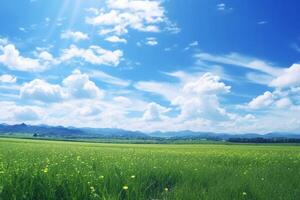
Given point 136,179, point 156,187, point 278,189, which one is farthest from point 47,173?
point 278,189

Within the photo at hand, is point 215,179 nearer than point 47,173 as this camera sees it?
No

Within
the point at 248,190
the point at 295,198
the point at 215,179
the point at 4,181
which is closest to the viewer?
the point at 4,181

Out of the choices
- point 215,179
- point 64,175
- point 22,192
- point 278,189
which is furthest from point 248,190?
point 22,192

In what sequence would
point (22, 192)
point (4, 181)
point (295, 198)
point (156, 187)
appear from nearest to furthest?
point (22, 192) → point (4, 181) → point (295, 198) → point (156, 187)

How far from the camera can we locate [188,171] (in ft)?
40.5

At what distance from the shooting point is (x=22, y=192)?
7.59 meters

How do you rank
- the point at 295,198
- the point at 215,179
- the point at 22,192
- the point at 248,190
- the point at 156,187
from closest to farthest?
the point at 22,192 → the point at 295,198 → the point at 248,190 → the point at 156,187 → the point at 215,179

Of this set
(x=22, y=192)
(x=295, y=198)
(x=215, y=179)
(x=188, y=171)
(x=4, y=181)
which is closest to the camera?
(x=22, y=192)

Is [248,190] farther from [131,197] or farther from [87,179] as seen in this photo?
[87,179]

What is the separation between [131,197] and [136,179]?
6.08 ft

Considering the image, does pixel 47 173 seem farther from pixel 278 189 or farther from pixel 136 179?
pixel 278 189

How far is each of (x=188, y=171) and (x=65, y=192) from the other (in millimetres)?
5465

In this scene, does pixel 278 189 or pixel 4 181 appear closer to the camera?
pixel 4 181

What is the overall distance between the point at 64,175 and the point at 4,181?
151cm
